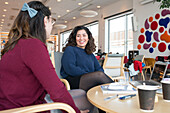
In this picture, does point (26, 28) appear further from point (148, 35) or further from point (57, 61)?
point (148, 35)

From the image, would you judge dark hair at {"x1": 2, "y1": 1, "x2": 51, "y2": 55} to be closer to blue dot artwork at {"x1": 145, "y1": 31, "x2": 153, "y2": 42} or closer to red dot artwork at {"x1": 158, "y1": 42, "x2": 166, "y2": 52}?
red dot artwork at {"x1": 158, "y1": 42, "x2": 166, "y2": 52}

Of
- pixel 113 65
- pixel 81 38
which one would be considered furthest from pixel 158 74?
pixel 113 65

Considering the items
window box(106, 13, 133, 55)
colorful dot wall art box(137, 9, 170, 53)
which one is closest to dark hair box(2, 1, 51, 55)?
colorful dot wall art box(137, 9, 170, 53)

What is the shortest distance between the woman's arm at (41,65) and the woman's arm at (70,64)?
1.15m

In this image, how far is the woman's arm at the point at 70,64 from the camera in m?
2.04

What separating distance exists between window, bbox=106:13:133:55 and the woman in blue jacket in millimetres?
6369

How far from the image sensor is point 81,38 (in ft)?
7.77

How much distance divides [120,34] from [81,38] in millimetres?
7211

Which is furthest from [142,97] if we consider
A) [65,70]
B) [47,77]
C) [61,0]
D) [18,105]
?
[61,0]

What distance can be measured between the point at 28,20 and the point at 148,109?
796 millimetres

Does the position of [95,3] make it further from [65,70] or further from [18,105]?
[18,105]

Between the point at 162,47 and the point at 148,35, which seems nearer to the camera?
the point at 162,47

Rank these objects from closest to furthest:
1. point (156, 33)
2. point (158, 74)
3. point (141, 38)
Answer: point (158, 74) < point (156, 33) < point (141, 38)

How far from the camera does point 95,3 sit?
29.7ft
